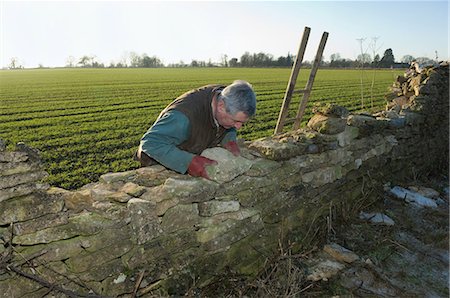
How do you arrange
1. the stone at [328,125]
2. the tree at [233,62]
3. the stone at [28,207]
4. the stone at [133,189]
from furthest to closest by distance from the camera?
the tree at [233,62] → the stone at [328,125] → the stone at [133,189] → the stone at [28,207]

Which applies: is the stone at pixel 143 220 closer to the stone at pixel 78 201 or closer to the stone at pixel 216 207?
the stone at pixel 78 201

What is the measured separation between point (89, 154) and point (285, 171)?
6.00 m

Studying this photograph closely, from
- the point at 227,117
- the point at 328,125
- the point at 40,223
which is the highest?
the point at 227,117

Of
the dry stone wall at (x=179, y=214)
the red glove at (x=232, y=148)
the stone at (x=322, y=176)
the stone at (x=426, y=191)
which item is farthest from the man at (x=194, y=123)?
the stone at (x=426, y=191)

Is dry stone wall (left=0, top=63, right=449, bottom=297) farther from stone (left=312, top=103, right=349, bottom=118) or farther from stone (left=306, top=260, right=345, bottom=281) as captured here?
stone (left=306, top=260, right=345, bottom=281)

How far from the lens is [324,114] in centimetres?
470

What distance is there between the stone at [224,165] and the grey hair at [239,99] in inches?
17.0

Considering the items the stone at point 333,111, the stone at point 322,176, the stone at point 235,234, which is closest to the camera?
the stone at point 235,234

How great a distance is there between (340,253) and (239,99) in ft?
6.61

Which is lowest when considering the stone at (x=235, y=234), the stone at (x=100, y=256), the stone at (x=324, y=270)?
the stone at (x=324, y=270)

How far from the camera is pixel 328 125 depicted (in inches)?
170

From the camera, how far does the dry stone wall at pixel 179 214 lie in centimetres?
218

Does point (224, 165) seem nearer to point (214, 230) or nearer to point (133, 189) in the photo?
point (214, 230)

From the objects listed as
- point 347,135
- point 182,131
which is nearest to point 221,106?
point 182,131
